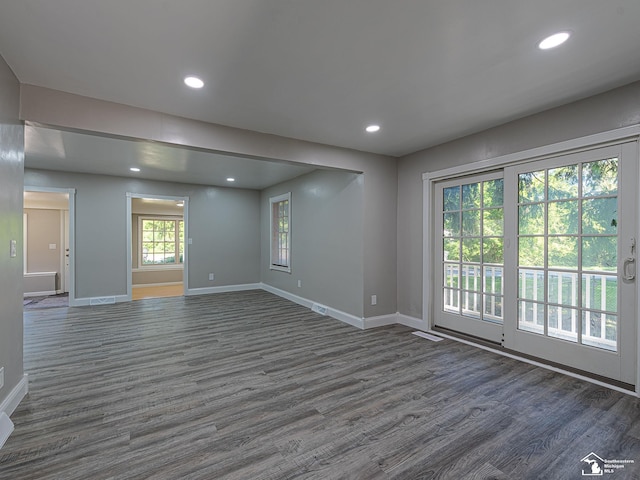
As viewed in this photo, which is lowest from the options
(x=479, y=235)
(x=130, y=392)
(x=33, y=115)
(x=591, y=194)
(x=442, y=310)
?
(x=130, y=392)

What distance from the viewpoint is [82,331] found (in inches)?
160

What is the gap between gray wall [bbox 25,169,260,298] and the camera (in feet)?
18.4

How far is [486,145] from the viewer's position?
3371mm

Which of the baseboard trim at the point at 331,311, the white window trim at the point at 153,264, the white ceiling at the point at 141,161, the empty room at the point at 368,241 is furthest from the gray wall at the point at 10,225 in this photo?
the white window trim at the point at 153,264

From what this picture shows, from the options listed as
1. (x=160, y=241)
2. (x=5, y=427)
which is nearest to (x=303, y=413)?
(x=5, y=427)

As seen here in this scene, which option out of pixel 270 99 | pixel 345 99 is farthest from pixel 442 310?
pixel 270 99

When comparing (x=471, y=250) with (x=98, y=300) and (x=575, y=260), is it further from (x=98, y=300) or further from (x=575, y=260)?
(x=98, y=300)

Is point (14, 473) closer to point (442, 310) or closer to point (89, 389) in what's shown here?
point (89, 389)

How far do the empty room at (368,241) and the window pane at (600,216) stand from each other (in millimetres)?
17

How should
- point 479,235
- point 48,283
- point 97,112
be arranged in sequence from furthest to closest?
point 48,283, point 479,235, point 97,112

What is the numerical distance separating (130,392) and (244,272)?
15.9 ft

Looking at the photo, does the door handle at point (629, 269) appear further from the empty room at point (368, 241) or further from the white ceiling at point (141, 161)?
the white ceiling at point (141, 161)

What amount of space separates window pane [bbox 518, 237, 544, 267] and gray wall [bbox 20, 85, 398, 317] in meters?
1.69

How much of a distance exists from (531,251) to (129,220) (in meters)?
6.68
